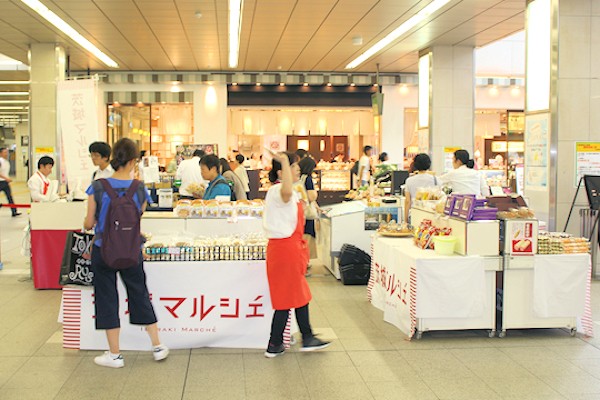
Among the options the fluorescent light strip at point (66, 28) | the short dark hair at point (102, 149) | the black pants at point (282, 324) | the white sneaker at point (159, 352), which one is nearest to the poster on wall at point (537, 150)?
the black pants at point (282, 324)

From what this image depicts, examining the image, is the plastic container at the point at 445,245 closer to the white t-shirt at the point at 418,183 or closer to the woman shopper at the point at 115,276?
the white t-shirt at the point at 418,183

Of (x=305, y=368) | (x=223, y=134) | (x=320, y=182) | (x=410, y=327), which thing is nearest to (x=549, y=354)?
(x=410, y=327)

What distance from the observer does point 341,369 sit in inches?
184

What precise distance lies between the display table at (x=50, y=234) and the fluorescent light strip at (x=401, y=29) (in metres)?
5.99

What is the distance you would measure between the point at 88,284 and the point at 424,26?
8.23 metres

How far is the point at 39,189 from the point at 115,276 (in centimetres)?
402

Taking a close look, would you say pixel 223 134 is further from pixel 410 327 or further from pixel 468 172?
pixel 410 327

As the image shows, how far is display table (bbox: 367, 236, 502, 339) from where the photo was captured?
5281 mm

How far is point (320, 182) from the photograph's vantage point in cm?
1756

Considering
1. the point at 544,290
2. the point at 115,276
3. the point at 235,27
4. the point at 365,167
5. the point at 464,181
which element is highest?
the point at 235,27

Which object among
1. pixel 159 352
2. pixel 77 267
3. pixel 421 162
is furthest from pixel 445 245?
pixel 77 267

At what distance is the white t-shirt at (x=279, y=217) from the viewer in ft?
15.3

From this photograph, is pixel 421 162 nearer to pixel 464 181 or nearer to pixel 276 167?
pixel 464 181

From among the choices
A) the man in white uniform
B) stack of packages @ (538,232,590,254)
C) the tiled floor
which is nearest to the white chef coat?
the tiled floor
